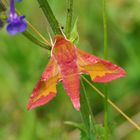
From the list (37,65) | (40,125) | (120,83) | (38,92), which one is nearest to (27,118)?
(40,125)

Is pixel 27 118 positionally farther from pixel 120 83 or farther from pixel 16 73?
pixel 120 83

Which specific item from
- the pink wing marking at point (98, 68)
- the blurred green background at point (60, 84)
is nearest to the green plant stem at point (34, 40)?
the pink wing marking at point (98, 68)

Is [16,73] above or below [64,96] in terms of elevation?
above

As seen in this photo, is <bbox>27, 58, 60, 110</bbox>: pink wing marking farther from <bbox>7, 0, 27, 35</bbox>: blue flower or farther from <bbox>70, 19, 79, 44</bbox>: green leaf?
<bbox>7, 0, 27, 35</bbox>: blue flower

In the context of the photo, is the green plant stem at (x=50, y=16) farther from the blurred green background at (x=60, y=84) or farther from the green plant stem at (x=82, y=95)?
the blurred green background at (x=60, y=84)

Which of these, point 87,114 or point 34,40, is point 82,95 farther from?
point 34,40
